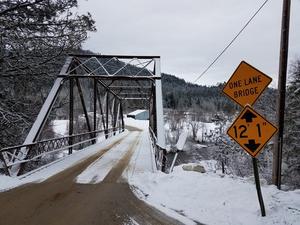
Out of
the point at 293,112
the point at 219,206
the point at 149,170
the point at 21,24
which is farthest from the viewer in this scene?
the point at 293,112

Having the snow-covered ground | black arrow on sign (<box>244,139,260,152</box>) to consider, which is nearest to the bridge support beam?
the snow-covered ground

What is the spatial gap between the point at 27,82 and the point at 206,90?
6721 inches

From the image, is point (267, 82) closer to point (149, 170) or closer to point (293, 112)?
point (149, 170)

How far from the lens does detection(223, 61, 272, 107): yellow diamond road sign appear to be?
6.04 meters

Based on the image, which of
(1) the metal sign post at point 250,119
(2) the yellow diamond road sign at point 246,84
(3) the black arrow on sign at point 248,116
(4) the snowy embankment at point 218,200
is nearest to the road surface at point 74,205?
(4) the snowy embankment at point 218,200

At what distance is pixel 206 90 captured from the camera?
180m

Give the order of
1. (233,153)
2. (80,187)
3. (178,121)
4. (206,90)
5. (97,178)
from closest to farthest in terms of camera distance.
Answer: (80,187) < (97,178) < (233,153) < (178,121) < (206,90)

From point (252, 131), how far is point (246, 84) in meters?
0.94

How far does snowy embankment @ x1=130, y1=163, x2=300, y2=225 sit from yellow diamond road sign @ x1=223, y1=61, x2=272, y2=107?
206 centimetres

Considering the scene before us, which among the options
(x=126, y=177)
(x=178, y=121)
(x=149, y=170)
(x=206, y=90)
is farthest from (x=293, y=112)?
(x=206, y=90)

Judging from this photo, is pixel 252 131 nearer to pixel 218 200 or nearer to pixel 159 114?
pixel 218 200

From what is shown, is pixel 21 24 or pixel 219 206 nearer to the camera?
pixel 219 206

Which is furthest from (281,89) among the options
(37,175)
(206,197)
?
(37,175)

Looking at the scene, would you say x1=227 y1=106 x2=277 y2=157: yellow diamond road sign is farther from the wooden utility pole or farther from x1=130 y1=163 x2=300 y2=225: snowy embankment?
the wooden utility pole
